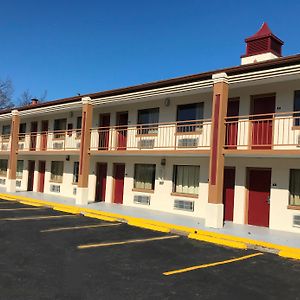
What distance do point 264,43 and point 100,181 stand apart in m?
11.6

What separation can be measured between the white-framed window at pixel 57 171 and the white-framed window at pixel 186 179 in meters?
9.22

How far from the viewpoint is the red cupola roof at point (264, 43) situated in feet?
67.3

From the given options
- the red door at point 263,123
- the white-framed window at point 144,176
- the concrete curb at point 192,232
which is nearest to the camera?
the concrete curb at point 192,232

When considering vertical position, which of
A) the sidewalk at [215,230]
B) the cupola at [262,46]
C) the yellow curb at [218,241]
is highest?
the cupola at [262,46]

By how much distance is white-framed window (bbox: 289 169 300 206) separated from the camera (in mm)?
13609

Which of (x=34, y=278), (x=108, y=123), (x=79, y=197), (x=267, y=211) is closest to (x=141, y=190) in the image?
(x=79, y=197)

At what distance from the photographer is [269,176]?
14500 mm

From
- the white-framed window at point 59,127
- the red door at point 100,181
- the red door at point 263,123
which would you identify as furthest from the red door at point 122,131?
the red door at point 263,123

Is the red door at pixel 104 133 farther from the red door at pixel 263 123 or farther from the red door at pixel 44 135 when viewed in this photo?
the red door at pixel 263 123

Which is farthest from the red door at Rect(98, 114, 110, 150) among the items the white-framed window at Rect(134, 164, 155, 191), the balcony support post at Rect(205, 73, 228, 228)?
the balcony support post at Rect(205, 73, 228, 228)

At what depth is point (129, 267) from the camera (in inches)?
329

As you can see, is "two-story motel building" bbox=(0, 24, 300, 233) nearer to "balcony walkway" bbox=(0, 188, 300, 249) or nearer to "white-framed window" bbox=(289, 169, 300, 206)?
"white-framed window" bbox=(289, 169, 300, 206)

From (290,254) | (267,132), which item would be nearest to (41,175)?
(267,132)

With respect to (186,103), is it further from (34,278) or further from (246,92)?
(34,278)
